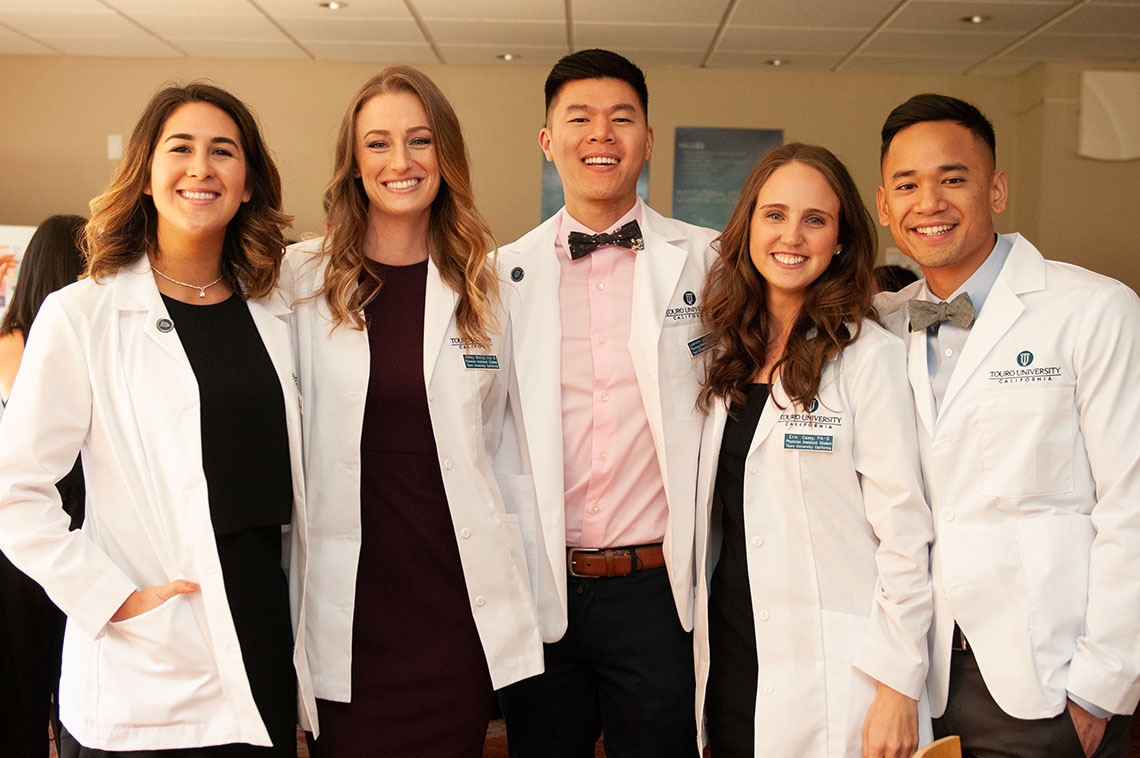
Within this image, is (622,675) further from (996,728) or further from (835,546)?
(996,728)

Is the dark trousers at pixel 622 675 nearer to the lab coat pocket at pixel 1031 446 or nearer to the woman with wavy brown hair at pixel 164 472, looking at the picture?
the woman with wavy brown hair at pixel 164 472

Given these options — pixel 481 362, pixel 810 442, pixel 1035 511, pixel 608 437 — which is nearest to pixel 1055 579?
pixel 1035 511

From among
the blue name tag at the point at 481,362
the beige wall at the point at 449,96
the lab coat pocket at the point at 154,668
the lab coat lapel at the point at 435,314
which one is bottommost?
the lab coat pocket at the point at 154,668

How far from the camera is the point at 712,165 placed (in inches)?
295

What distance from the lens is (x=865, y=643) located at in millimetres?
1932

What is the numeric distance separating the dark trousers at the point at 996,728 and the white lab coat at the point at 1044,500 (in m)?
0.03

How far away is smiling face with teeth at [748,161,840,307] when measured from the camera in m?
2.12

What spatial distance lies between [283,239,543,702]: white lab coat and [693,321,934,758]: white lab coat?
0.57m

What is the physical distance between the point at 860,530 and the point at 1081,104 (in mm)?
6488

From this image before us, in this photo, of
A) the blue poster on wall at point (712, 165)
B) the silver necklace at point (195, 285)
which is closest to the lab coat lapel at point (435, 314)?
the silver necklace at point (195, 285)

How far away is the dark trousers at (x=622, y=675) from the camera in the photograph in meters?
2.24

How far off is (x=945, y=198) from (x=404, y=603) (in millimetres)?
1560

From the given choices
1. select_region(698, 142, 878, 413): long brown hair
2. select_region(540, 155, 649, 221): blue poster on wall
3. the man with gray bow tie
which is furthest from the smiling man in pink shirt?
select_region(540, 155, 649, 221): blue poster on wall

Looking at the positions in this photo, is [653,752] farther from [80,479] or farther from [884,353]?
[80,479]
